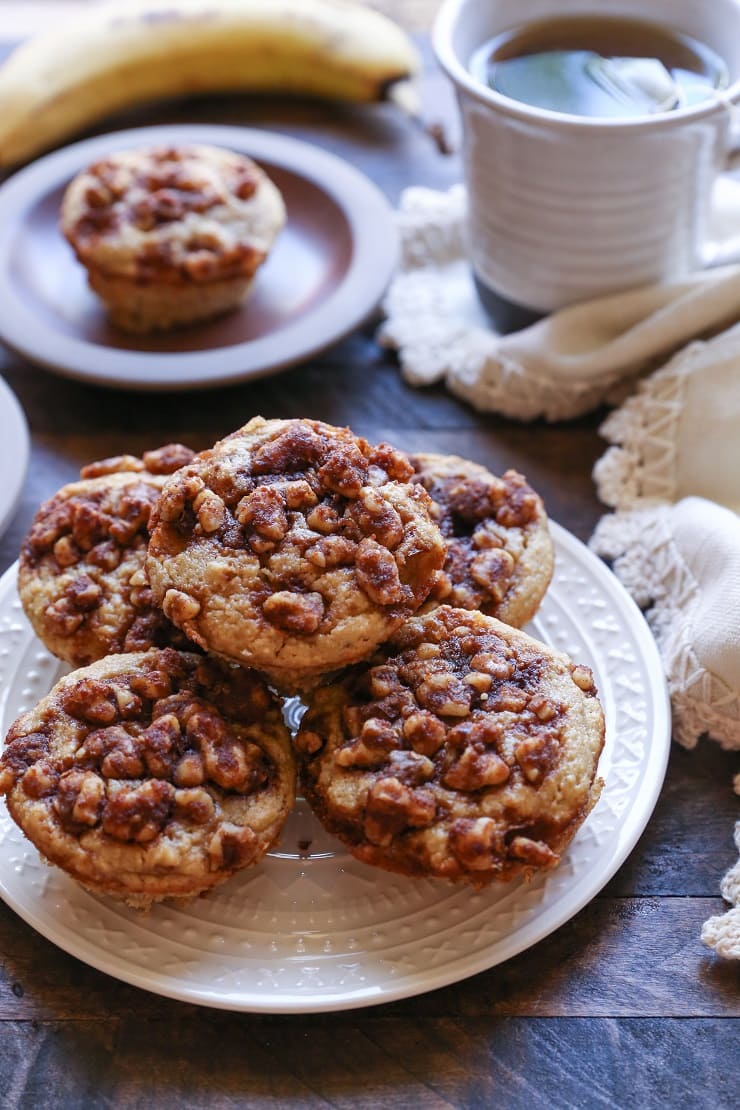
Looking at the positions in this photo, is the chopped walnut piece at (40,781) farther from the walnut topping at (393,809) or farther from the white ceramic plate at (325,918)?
the walnut topping at (393,809)

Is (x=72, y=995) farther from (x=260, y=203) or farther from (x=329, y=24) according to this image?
(x=329, y=24)


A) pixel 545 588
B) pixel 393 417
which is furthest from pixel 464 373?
pixel 545 588

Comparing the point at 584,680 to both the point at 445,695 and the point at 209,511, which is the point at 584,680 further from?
the point at 209,511

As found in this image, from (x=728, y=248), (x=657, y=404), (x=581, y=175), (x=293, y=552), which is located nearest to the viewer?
(x=293, y=552)

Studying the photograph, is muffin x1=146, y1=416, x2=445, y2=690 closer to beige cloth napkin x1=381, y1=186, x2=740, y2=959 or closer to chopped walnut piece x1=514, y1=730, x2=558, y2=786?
chopped walnut piece x1=514, y1=730, x2=558, y2=786

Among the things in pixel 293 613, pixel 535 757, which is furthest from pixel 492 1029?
pixel 293 613

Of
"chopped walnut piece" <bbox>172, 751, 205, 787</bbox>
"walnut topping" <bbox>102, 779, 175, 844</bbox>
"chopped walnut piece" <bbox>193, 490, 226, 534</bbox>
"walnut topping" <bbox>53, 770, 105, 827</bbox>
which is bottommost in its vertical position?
"walnut topping" <bbox>53, 770, 105, 827</bbox>

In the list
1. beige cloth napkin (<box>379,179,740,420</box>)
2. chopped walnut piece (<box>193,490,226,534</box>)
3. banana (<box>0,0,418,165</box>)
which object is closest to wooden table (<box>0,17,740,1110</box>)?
chopped walnut piece (<box>193,490,226,534</box>)
